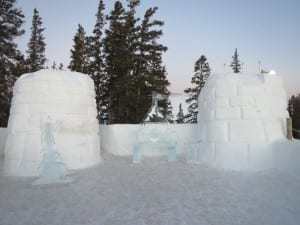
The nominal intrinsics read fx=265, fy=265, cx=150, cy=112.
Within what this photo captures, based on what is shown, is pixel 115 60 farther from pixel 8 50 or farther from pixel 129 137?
pixel 129 137

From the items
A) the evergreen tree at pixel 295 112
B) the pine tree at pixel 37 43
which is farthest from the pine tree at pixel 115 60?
the evergreen tree at pixel 295 112

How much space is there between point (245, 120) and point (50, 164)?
10.7 ft

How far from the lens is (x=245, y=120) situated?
4.42 m

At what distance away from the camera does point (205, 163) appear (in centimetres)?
483

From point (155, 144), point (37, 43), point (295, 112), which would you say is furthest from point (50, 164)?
point (295, 112)

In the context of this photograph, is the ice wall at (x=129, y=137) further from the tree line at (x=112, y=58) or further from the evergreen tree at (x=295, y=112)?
the evergreen tree at (x=295, y=112)

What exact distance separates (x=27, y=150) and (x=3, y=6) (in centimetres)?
1101

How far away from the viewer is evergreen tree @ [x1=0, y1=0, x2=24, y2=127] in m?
12.7

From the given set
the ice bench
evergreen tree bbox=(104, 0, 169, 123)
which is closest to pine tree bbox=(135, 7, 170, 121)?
evergreen tree bbox=(104, 0, 169, 123)

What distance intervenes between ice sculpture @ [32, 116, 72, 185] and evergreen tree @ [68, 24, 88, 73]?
11508 millimetres

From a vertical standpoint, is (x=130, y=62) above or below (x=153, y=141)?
above

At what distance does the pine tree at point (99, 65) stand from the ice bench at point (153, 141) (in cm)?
965

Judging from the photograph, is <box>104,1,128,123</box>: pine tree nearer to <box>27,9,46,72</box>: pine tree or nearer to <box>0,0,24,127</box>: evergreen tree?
<box>27,9,46,72</box>: pine tree

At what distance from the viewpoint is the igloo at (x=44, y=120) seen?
471 cm
